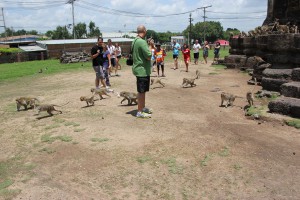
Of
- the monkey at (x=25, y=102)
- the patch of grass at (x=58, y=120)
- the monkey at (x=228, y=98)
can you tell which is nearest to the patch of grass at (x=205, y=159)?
the monkey at (x=228, y=98)

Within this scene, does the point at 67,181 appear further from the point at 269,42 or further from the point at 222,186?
the point at 269,42

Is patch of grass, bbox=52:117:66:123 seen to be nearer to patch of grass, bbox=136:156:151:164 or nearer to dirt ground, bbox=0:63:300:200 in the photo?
dirt ground, bbox=0:63:300:200

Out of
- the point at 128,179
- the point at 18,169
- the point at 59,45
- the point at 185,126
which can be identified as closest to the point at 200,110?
the point at 185,126

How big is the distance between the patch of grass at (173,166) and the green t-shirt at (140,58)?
285 centimetres

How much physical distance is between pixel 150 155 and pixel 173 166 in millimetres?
573

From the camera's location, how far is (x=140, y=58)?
743 cm

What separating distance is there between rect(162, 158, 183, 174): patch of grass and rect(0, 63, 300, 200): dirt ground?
2 cm

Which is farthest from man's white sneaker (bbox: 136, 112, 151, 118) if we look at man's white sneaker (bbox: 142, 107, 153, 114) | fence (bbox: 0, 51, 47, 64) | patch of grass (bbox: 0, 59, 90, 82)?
fence (bbox: 0, 51, 47, 64)

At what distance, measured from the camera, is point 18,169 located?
506 centimetres

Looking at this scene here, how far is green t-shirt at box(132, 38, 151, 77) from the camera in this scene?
24.0 feet

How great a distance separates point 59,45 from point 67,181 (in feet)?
137

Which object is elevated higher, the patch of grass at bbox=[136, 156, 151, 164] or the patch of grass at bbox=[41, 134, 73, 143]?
the patch of grass at bbox=[41, 134, 73, 143]

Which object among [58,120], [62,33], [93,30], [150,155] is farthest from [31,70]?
[93,30]

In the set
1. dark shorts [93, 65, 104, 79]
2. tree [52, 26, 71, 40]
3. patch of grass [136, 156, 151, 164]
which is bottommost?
patch of grass [136, 156, 151, 164]
